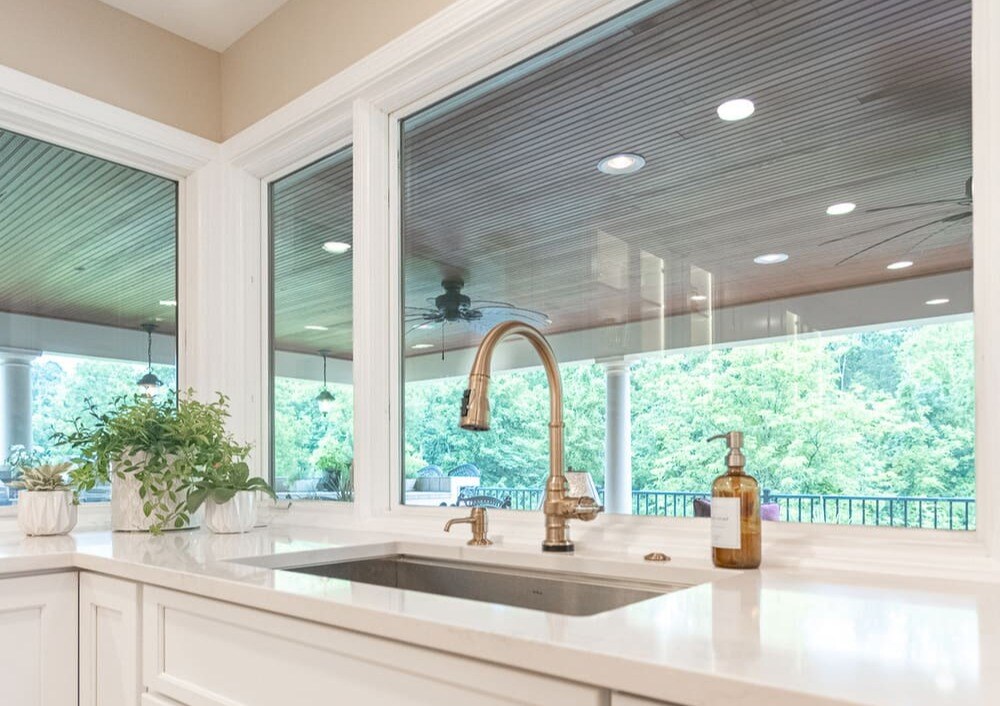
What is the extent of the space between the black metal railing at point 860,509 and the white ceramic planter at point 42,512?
149 centimetres

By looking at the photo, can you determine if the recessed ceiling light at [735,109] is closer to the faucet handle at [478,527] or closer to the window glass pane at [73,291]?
the faucet handle at [478,527]

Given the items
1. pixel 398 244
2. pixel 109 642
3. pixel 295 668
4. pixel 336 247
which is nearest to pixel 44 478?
pixel 109 642

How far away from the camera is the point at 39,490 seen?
2068 mm

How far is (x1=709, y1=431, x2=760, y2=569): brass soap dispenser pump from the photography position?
1.25 meters

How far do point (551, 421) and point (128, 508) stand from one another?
1201 mm

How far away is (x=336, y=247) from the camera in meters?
2.41

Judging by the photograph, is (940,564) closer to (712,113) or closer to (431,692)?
(431,692)

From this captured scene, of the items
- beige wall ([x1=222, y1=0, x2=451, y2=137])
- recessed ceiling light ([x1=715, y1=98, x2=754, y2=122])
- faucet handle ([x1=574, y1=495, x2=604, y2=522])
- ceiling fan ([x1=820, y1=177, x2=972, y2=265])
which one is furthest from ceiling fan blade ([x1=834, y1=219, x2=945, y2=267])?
beige wall ([x1=222, y1=0, x2=451, y2=137])

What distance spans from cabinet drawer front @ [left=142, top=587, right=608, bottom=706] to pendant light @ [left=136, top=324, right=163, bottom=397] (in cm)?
119

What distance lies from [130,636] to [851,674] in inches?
51.4

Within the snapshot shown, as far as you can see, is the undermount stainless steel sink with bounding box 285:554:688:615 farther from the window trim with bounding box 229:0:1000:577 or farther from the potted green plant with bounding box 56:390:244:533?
the potted green plant with bounding box 56:390:244:533

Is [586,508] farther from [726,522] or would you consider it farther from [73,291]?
[73,291]

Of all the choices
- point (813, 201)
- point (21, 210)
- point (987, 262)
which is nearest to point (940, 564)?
point (987, 262)

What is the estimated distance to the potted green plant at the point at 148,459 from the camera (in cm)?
206
